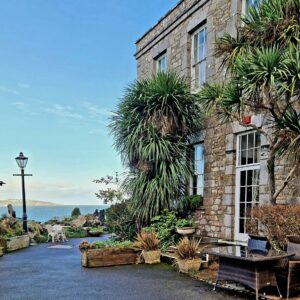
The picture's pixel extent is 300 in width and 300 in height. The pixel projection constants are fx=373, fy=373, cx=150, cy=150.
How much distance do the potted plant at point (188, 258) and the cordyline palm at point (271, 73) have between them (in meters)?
1.76

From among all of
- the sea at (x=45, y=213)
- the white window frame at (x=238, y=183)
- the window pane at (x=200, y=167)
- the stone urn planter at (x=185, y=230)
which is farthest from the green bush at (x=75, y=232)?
the white window frame at (x=238, y=183)

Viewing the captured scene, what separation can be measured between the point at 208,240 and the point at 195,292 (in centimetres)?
389

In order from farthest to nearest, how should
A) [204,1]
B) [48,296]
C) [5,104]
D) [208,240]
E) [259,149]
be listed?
[5,104], [204,1], [208,240], [259,149], [48,296]

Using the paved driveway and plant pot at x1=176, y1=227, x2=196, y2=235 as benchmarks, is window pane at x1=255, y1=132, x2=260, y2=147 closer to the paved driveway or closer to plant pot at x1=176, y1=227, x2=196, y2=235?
plant pot at x1=176, y1=227, x2=196, y2=235

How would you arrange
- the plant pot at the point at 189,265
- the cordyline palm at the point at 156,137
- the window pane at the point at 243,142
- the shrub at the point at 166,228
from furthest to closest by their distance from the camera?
the cordyline palm at the point at 156,137 < the shrub at the point at 166,228 < the window pane at the point at 243,142 < the plant pot at the point at 189,265

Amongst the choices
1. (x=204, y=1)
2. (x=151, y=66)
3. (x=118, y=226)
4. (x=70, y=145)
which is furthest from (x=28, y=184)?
(x=204, y=1)

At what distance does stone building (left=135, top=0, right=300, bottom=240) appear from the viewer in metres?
8.63

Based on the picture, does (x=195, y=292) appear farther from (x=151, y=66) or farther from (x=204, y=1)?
(x=151, y=66)

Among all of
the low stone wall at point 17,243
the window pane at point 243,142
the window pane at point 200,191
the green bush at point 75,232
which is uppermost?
the window pane at point 243,142

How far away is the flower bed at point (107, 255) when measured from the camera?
25.6ft

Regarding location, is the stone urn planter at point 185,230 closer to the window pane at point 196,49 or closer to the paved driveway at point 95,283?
the paved driveway at point 95,283

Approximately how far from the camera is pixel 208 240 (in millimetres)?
9453

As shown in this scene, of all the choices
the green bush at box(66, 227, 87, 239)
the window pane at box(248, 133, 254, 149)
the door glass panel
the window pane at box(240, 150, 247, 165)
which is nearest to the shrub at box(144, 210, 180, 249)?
the door glass panel

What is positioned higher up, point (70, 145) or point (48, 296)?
point (70, 145)
